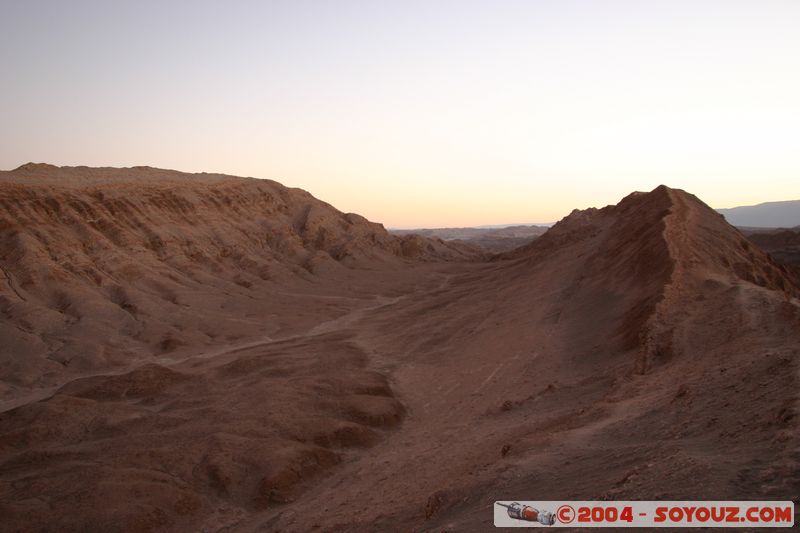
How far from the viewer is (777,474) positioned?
223 inches

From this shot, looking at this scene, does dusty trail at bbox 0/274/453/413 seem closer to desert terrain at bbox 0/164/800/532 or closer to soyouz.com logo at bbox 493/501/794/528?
desert terrain at bbox 0/164/800/532

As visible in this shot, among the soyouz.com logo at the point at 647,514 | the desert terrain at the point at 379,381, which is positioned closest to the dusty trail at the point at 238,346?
the desert terrain at the point at 379,381

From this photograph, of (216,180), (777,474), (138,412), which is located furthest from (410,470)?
(216,180)

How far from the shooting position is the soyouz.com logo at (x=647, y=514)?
5.03 metres

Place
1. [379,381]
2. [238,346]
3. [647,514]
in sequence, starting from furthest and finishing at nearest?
1. [238,346]
2. [379,381]
3. [647,514]

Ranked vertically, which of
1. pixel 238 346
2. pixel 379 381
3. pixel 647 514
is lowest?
pixel 379 381

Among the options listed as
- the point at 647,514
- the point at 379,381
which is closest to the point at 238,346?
the point at 379,381

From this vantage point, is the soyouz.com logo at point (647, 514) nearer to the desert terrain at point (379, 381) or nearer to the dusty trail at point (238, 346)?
the desert terrain at point (379, 381)

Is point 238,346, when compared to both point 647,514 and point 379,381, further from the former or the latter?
point 647,514

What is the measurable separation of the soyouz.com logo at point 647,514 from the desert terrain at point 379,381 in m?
0.25

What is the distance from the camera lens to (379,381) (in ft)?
62.6

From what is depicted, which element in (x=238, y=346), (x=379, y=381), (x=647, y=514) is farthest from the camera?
(x=238, y=346)

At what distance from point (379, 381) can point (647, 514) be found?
13.9 m

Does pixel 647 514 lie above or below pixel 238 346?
above
